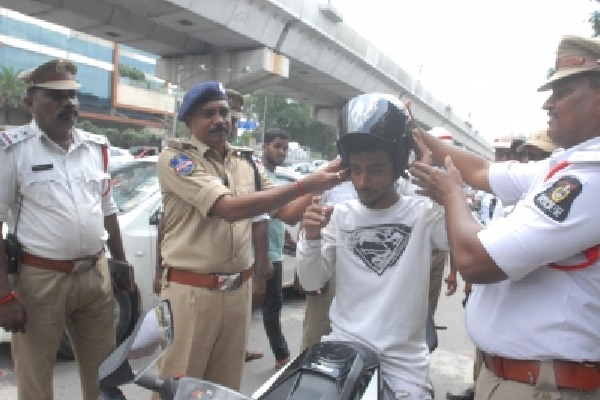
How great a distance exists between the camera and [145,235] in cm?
445

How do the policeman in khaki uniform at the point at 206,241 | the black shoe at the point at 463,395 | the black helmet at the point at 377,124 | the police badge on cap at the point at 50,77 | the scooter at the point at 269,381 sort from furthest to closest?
the black shoe at the point at 463,395
the police badge on cap at the point at 50,77
the policeman in khaki uniform at the point at 206,241
the black helmet at the point at 377,124
the scooter at the point at 269,381

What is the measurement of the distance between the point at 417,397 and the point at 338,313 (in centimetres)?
42

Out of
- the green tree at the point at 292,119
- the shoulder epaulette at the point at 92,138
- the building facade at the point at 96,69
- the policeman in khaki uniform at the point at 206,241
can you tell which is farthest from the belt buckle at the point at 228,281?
the green tree at the point at 292,119

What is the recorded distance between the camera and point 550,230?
1405 mm

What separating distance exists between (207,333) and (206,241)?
45 centimetres

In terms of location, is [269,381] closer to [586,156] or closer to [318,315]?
[586,156]

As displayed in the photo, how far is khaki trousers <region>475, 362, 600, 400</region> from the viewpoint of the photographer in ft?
4.99

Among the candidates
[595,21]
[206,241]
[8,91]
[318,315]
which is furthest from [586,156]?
[8,91]

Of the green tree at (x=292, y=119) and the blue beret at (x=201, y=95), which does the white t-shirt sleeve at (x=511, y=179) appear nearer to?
the blue beret at (x=201, y=95)

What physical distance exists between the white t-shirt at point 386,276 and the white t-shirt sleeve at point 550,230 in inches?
19.5

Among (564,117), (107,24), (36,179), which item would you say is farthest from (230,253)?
(107,24)

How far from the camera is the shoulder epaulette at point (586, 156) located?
4.67ft

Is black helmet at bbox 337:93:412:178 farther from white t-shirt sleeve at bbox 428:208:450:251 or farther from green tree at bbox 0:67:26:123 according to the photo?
green tree at bbox 0:67:26:123

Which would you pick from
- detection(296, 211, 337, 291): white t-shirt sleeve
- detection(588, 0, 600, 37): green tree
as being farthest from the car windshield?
detection(588, 0, 600, 37): green tree
